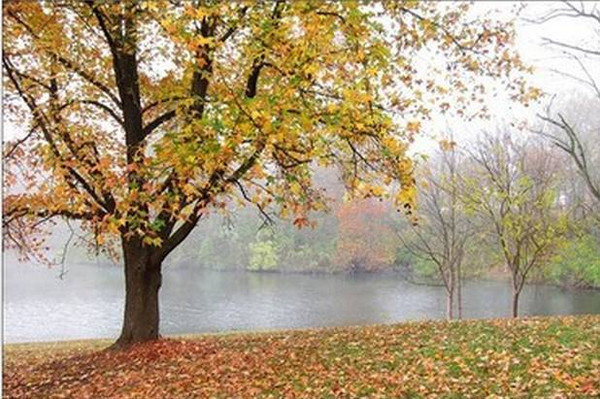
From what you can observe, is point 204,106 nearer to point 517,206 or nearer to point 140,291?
point 140,291

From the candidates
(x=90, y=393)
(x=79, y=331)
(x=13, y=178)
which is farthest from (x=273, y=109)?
(x=79, y=331)

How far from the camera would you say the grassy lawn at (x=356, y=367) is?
6441mm

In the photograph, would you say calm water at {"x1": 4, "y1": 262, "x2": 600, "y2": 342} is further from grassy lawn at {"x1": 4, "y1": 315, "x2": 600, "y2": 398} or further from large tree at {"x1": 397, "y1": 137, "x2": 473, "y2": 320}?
grassy lawn at {"x1": 4, "y1": 315, "x2": 600, "y2": 398}

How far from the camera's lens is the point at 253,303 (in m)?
36.2

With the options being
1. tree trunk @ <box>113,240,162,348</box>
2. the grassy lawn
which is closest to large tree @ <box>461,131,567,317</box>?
the grassy lawn

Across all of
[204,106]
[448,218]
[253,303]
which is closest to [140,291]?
[204,106]

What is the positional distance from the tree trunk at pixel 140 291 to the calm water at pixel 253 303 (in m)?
16.5

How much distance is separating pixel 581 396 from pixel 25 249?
33.5ft

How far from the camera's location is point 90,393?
24.9 ft

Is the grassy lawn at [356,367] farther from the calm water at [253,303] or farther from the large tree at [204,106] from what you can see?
the calm water at [253,303]

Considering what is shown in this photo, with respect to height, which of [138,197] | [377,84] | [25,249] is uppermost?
[377,84]

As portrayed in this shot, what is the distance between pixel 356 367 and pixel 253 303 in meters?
29.2

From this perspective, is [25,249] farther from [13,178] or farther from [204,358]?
[204,358]

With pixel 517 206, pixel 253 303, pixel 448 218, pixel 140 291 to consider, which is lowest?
pixel 253 303
